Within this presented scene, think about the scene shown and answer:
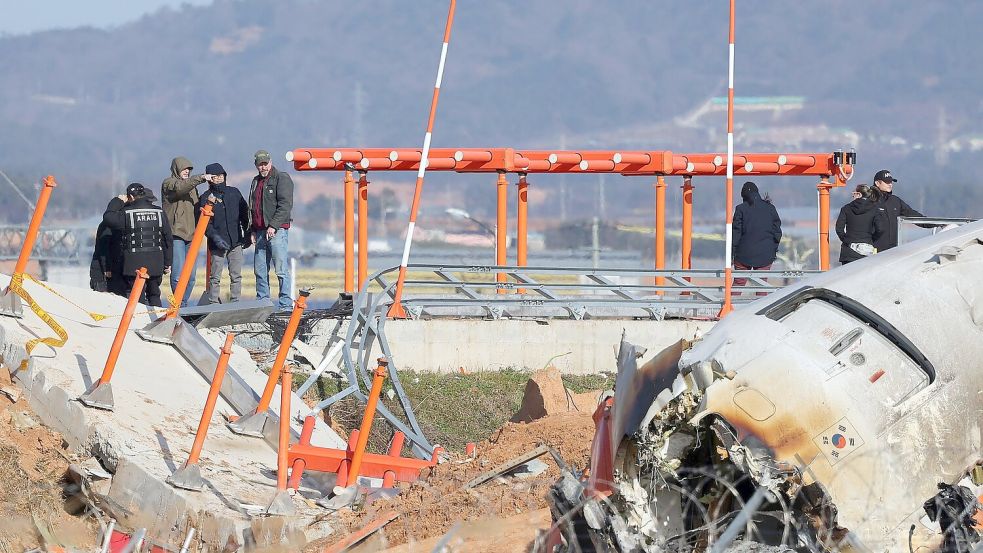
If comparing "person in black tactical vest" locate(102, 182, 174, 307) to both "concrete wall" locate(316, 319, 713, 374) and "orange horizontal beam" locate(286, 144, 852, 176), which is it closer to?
"orange horizontal beam" locate(286, 144, 852, 176)

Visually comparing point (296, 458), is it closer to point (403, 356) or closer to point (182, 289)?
point (182, 289)

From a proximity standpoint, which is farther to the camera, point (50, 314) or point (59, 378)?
point (50, 314)

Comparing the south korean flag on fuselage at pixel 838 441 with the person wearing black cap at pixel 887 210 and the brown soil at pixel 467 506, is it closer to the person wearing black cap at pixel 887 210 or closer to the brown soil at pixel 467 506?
the brown soil at pixel 467 506

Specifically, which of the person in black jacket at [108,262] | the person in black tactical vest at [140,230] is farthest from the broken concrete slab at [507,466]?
the person in black jacket at [108,262]

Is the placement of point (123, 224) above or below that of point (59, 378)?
above

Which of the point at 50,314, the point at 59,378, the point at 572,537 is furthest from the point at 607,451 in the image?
the point at 50,314

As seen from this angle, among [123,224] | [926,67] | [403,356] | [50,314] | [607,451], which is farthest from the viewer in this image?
[926,67]

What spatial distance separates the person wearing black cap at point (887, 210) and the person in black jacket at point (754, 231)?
1525mm

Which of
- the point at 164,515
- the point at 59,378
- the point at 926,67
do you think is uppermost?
the point at 926,67

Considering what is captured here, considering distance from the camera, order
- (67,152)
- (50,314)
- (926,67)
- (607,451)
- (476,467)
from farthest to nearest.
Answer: (926,67) < (67,152) < (50,314) < (476,467) < (607,451)

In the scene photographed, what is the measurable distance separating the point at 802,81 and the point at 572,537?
194 m

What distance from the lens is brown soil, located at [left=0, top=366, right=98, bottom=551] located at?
33.0 feet

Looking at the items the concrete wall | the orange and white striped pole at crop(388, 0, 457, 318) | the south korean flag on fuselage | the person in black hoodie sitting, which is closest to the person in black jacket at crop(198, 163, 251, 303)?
the orange and white striped pole at crop(388, 0, 457, 318)

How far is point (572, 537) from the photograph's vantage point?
7867 millimetres
